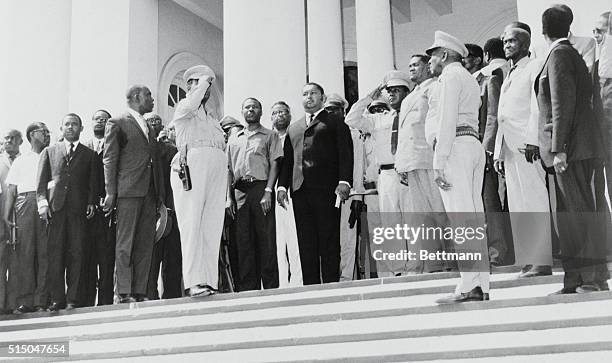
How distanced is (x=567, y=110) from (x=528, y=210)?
0.94m

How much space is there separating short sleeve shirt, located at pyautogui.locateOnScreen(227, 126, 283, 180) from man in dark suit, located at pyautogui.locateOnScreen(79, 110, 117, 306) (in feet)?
4.95

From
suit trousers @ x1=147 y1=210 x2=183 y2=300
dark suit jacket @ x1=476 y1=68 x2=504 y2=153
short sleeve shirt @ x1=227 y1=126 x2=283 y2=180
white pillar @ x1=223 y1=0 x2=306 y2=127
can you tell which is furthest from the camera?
white pillar @ x1=223 y1=0 x2=306 y2=127

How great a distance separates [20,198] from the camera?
9.09 metres

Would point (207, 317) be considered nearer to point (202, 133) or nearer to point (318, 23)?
point (202, 133)

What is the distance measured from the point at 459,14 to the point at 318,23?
663 centimetres

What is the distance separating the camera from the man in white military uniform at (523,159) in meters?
6.21

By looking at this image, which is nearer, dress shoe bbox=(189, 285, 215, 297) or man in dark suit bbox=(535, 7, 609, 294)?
man in dark suit bbox=(535, 7, 609, 294)

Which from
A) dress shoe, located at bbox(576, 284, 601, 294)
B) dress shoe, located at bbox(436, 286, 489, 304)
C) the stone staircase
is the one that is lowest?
the stone staircase

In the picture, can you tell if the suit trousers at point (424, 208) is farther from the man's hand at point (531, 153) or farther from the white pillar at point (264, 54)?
the white pillar at point (264, 54)

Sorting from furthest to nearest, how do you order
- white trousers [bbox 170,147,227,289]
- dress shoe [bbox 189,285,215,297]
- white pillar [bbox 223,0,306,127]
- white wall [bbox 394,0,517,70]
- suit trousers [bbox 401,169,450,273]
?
white wall [bbox 394,0,517,70] < white pillar [bbox 223,0,306,127] < white trousers [bbox 170,147,227,289] < dress shoe [bbox 189,285,215,297] < suit trousers [bbox 401,169,450,273]

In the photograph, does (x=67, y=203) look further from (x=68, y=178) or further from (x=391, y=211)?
(x=391, y=211)

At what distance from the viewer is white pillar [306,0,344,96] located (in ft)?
45.6

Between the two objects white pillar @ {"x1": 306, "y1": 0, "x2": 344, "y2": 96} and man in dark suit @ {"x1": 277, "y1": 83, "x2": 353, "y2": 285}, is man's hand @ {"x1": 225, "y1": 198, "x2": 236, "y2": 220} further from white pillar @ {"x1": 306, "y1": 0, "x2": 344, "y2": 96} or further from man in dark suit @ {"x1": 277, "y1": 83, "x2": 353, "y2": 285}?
white pillar @ {"x1": 306, "y1": 0, "x2": 344, "y2": 96}

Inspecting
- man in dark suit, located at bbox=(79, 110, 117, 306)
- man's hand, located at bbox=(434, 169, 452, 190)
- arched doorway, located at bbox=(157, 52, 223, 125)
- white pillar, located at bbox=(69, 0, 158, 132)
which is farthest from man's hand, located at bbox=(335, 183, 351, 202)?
arched doorway, located at bbox=(157, 52, 223, 125)
